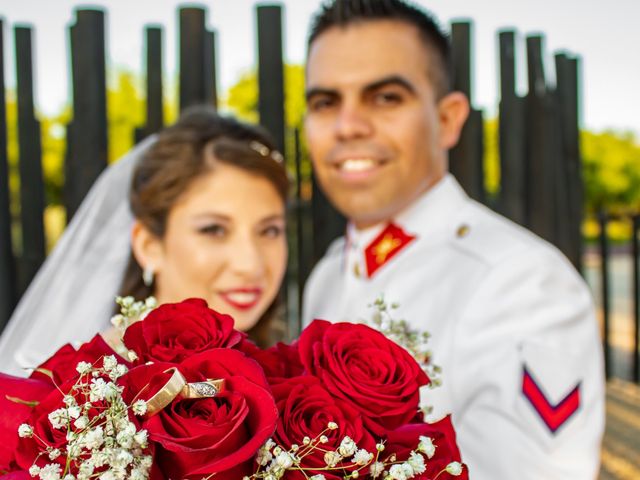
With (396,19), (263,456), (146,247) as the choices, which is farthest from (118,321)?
(396,19)

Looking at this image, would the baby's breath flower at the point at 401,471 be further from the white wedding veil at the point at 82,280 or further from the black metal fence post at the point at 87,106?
the black metal fence post at the point at 87,106

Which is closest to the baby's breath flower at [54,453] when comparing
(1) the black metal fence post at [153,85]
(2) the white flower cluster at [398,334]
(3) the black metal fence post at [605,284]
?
(2) the white flower cluster at [398,334]

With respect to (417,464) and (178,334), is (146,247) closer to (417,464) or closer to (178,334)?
(178,334)

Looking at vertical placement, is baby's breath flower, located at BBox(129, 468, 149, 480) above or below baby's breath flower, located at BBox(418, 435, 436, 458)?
above

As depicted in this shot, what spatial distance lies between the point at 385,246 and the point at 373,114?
506 millimetres

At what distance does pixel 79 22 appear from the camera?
3.00 metres

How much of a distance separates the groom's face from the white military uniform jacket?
0.51ft

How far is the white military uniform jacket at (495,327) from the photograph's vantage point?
6.42 ft

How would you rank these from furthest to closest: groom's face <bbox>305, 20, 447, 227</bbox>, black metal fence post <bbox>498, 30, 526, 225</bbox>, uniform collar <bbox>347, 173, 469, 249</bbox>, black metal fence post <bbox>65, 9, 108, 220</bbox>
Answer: black metal fence post <bbox>498, 30, 526, 225</bbox>, black metal fence post <bbox>65, 9, 108, 220</bbox>, uniform collar <bbox>347, 173, 469, 249</bbox>, groom's face <bbox>305, 20, 447, 227</bbox>

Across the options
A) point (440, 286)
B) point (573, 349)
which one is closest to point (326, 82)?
point (440, 286)

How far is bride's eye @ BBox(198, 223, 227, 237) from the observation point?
2172 millimetres

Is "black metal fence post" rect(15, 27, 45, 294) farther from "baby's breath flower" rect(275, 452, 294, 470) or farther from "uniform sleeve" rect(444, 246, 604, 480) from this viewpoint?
"baby's breath flower" rect(275, 452, 294, 470)

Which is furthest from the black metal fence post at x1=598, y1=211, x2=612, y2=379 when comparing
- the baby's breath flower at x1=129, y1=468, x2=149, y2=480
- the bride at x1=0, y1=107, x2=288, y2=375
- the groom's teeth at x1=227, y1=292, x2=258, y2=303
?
the baby's breath flower at x1=129, y1=468, x2=149, y2=480

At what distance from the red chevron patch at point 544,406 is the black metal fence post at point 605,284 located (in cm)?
415
